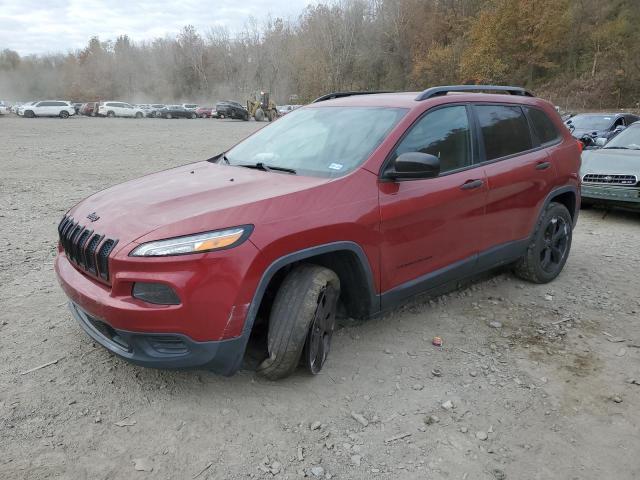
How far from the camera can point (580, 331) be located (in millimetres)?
3961

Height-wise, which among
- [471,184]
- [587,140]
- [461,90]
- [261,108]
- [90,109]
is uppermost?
[461,90]

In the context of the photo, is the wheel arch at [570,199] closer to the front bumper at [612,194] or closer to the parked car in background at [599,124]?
the front bumper at [612,194]

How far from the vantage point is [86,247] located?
9.37ft

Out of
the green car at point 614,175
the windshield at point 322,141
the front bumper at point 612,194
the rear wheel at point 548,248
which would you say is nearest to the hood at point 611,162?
the green car at point 614,175

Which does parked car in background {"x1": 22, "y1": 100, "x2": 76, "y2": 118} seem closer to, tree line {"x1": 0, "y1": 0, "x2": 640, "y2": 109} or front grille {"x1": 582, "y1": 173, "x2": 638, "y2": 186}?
tree line {"x1": 0, "y1": 0, "x2": 640, "y2": 109}

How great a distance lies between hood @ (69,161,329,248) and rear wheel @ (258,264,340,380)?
459mm

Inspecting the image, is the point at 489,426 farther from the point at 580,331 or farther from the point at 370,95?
the point at 370,95

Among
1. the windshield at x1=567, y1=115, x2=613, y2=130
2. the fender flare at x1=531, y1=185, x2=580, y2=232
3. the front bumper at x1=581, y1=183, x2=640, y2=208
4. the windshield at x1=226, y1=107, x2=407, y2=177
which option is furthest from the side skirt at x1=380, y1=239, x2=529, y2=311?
the windshield at x1=567, y1=115, x2=613, y2=130

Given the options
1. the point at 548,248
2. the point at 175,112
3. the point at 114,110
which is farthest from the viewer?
the point at 175,112

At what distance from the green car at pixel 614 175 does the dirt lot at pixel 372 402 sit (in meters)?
3.34

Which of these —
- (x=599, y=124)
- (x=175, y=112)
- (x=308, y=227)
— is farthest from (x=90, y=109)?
(x=308, y=227)

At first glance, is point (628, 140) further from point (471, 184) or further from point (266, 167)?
point (266, 167)

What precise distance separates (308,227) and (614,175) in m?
6.37

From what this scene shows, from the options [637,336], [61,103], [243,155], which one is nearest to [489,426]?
[637,336]
